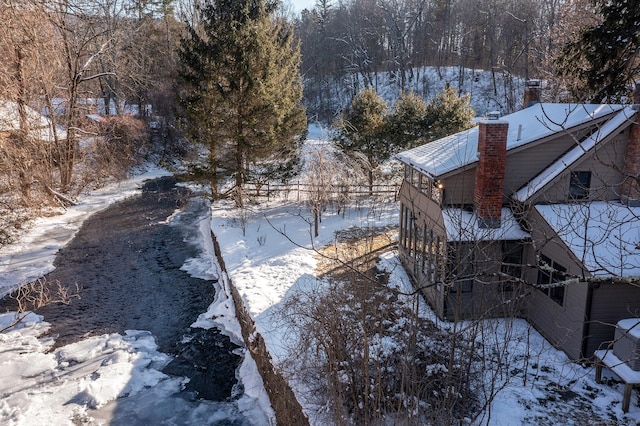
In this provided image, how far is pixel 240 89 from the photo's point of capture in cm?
2128

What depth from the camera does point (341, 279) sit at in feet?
42.7

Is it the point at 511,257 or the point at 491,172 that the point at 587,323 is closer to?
the point at 511,257

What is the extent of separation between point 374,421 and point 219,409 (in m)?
3.85

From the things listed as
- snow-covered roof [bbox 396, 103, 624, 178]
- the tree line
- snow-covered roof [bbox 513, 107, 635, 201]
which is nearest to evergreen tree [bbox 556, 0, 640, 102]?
snow-covered roof [bbox 396, 103, 624, 178]

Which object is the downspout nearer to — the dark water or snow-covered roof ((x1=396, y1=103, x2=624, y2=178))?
snow-covered roof ((x1=396, y1=103, x2=624, y2=178))

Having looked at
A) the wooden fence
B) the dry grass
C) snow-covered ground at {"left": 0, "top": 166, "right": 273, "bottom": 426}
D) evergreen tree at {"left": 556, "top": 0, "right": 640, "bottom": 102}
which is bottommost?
snow-covered ground at {"left": 0, "top": 166, "right": 273, "bottom": 426}

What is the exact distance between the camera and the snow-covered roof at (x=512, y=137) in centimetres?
1124

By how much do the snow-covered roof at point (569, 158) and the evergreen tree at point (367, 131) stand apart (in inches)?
452

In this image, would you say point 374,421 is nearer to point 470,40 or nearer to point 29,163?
point 29,163

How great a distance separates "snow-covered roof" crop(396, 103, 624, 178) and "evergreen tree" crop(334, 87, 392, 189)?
8.06 meters

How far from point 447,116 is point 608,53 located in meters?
9.43

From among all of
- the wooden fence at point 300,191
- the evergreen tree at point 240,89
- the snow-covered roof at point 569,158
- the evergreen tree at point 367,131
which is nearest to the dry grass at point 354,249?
the wooden fence at point 300,191

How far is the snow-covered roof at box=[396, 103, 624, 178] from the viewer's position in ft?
36.9

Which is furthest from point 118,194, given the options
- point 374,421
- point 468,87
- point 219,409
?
point 468,87
